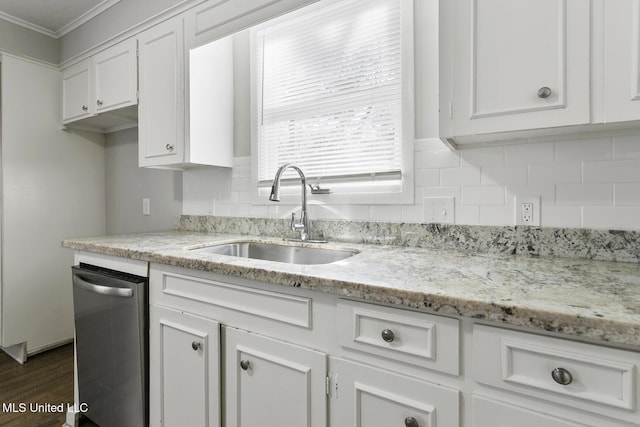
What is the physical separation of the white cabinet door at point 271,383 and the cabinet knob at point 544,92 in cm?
97

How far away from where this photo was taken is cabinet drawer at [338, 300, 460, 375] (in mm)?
774

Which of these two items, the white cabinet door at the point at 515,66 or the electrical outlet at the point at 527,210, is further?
the electrical outlet at the point at 527,210

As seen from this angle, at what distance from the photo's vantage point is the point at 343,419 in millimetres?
926

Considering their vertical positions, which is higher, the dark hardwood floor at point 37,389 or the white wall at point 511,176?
the white wall at point 511,176

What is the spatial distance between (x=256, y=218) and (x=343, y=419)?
129 cm

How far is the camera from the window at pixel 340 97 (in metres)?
1.58

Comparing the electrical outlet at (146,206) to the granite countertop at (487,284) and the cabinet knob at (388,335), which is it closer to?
the granite countertop at (487,284)

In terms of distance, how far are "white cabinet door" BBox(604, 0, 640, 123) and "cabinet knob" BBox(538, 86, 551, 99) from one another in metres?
0.13

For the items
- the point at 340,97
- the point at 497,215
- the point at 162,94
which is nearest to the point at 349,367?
the point at 497,215

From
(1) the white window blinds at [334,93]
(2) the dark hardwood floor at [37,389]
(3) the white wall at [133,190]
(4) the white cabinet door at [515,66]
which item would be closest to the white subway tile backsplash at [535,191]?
(4) the white cabinet door at [515,66]

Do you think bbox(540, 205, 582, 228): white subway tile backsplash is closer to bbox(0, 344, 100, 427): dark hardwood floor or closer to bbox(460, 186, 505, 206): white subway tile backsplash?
bbox(460, 186, 505, 206): white subway tile backsplash

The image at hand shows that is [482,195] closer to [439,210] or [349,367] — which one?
[439,210]

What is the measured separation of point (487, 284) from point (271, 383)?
0.71m

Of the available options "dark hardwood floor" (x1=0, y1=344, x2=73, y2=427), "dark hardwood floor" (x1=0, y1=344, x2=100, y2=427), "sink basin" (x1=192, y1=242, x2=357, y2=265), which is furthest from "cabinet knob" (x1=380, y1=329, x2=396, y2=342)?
"dark hardwood floor" (x1=0, y1=344, x2=73, y2=427)
